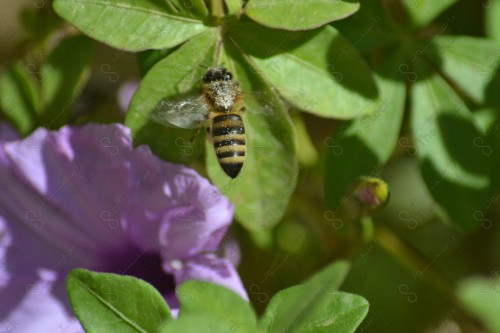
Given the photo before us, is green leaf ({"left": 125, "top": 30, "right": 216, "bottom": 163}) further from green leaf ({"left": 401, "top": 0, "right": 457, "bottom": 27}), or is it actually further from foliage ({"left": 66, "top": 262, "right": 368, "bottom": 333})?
green leaf ({"left": 401, "top": 0, "right": 457, "bottom": 27})

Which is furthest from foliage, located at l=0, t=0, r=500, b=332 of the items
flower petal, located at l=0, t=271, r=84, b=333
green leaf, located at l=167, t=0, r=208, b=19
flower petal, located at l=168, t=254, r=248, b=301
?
flower petal, located at l=0, t=271, r=84, b=333

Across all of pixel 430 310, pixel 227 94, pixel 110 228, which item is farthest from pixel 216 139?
pixel 430 310

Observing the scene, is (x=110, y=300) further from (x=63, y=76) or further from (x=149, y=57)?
(x=63, y=76)

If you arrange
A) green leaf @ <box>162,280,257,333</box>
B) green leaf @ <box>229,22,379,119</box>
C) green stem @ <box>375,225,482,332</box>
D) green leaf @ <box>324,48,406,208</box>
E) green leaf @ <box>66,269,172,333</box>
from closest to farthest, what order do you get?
green leaf @ <box>162,280,257,333</box> < green leaf @ <box>66,269,172,333</box> < green leaf @ <box>229,22,379,119</box> < green leaf @ <box>324,48,406,208</box> < green stem @ <box>375,225,482,332</box>

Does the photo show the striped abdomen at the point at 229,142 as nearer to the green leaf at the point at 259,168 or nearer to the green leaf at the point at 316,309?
the green leaf at the point at 259,168

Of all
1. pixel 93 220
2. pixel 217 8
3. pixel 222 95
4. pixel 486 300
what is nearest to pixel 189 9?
pixel 217 8

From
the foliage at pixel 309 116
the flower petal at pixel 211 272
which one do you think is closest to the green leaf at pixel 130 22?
the foliage at pixel 309 116

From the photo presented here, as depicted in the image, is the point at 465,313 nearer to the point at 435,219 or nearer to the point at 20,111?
the point at 435,219
